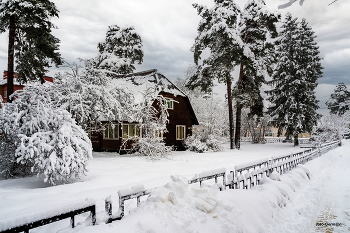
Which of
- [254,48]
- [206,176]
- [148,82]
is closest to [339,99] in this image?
[254,48]

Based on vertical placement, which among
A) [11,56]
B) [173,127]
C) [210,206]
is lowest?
[210,206]

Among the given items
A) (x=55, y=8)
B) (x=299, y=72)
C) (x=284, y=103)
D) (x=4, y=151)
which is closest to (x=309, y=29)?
(x=299, y=72)

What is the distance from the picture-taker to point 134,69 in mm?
35281

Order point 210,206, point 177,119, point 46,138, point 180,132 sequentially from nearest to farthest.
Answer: point 210,206, point 46,138, point 177,119, point 180,132

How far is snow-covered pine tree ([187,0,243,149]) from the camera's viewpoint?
22.1 meters

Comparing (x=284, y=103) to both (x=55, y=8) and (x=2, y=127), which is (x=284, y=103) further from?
(x=2, y=127)

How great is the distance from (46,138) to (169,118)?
15432 millimetres

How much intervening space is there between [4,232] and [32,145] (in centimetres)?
639

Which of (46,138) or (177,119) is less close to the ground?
(177,119)

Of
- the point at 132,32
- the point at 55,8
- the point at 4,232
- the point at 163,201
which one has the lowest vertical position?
the point at 163,201

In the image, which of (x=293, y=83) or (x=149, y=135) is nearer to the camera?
(x=149, y=135)

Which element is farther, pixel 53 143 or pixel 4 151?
pixel 4 151

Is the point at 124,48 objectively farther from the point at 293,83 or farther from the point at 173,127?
the point at 293,83

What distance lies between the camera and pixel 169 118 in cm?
2281
